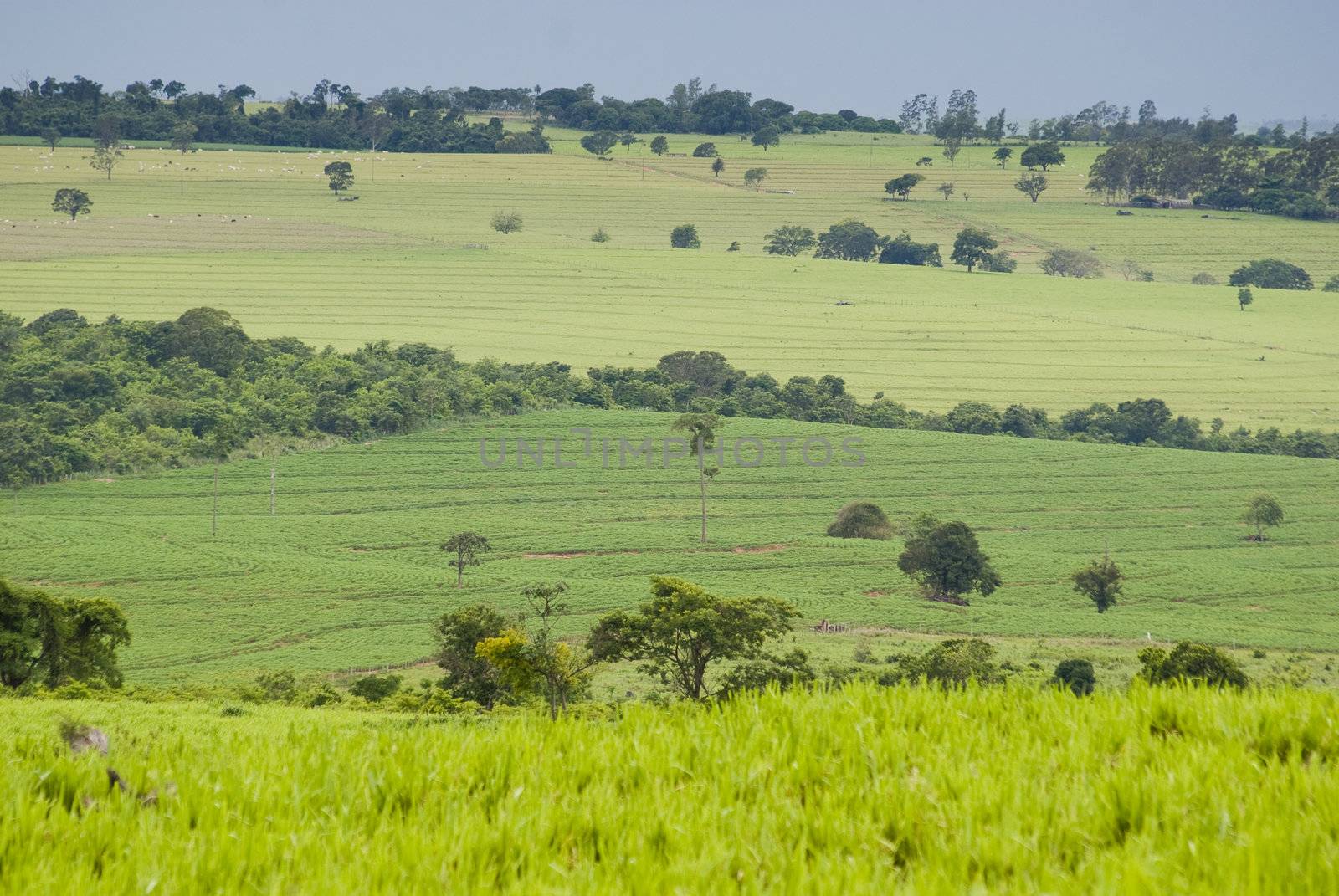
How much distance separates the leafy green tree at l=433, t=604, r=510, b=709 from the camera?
1805 inches

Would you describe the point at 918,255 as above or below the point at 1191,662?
above

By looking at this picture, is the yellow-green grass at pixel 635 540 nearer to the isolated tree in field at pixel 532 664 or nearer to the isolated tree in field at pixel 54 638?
the isolated tree in field at pixel 54 638

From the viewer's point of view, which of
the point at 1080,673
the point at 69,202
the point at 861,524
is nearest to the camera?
the point at 1080,673

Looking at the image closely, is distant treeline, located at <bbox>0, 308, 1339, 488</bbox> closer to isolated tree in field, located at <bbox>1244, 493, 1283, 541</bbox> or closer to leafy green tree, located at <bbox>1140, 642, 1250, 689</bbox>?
isolated tree in field, located at <bbox>1244, 493, 1283, 541</bbox>

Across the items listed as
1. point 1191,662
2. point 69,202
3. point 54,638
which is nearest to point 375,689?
point 54,638

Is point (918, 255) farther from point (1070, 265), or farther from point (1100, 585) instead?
point (1100, 585)

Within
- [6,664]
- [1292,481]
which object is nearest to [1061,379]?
A: [1292,481]

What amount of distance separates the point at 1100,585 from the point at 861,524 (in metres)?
19.8

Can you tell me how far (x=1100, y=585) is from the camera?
7506 cm

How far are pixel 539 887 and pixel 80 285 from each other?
578ft

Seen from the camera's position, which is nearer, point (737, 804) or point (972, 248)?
point (737, 804)

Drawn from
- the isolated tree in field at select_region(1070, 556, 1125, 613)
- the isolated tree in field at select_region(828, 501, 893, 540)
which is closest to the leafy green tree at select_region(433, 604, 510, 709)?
the isolated tree in field at select_region(1070, 556, 1125, 613)

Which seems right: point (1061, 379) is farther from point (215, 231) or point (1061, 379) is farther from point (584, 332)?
point (215, 231)

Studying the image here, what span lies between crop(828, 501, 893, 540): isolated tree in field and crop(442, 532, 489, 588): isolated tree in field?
2539 cm
